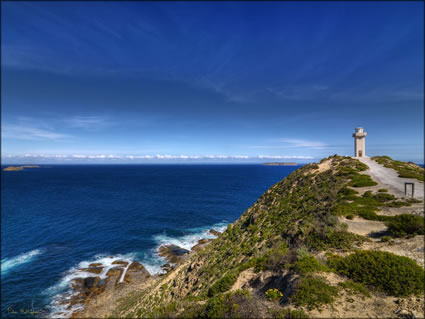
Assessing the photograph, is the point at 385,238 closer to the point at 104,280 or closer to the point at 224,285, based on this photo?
the point at 224,285

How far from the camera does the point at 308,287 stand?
8859 mm

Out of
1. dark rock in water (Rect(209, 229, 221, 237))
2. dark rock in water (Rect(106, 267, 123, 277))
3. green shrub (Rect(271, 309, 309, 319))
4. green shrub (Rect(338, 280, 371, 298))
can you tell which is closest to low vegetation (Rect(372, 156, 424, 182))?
green shrub (Rect(338, 280, 371, 298))

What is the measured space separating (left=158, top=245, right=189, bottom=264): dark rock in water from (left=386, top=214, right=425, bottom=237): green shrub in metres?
29.9

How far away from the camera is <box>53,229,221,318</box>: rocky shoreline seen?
23.2 meters

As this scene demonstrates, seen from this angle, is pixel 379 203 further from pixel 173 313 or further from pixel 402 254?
pixel 173 313

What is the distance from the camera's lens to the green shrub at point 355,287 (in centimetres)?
836

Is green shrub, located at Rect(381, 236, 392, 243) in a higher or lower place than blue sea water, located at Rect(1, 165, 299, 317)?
higher

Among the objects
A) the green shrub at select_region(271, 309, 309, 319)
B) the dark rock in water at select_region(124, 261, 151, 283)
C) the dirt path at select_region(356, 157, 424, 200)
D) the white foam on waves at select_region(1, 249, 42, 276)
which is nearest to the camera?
the green shrub at select_region(271, 309, 309, 319)

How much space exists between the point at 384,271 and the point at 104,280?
33.3 meters

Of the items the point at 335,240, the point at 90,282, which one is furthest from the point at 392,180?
the point at 90,282

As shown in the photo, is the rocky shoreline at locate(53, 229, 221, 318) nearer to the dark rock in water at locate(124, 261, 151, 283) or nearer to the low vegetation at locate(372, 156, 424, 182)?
the dark rock in water at locate(124, 261, 151, 283)

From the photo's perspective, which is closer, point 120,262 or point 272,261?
point 272,261

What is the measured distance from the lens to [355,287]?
8703mm

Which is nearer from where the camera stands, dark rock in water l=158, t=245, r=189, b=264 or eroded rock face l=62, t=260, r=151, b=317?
eroded rock face l=62, t=260, r=151, b=317
